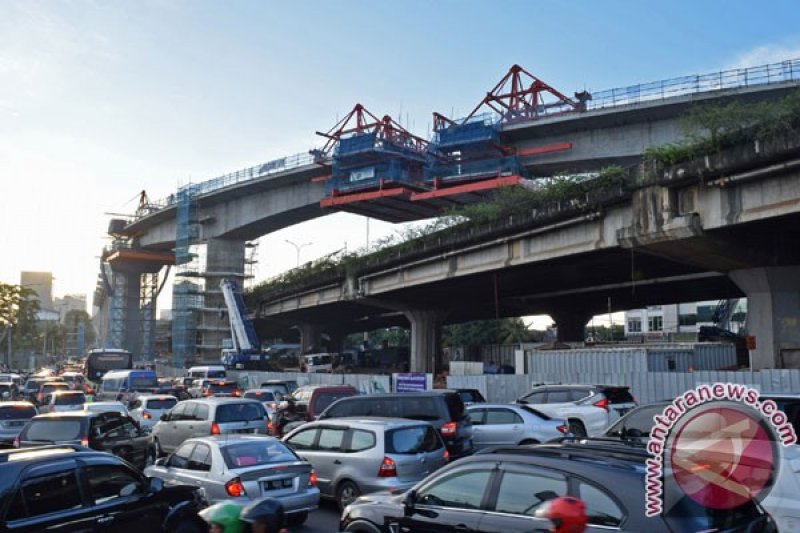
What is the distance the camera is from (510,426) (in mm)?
16875

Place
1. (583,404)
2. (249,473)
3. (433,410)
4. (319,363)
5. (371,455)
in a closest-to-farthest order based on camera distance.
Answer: (249,473) < (371,455) < (433,410) < (583,404) < (319,363)

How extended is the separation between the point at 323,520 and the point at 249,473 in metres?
1.82

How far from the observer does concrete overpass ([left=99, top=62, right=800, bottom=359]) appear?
138 ft

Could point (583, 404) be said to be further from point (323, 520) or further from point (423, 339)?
point (423, 339)

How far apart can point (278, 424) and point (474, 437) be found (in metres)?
6.72

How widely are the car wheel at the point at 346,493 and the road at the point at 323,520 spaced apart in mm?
260

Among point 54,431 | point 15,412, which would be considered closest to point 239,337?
point 15,412

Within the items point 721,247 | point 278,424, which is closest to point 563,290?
point 721,247

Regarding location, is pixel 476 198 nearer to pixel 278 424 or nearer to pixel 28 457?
pixel 278 424

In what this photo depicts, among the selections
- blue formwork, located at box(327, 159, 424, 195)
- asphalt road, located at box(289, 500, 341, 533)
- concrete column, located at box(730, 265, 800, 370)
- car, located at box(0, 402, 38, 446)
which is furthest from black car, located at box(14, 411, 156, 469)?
blue formwork, located at box(327, 159, 424, 195)

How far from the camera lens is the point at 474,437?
55.0ft

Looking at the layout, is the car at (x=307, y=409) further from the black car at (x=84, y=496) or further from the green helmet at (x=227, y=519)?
the green helmet at (x=227, y=519)

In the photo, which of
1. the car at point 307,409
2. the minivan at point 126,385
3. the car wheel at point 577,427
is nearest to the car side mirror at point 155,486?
the car at point 307,409

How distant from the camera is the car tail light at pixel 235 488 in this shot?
10219mm
